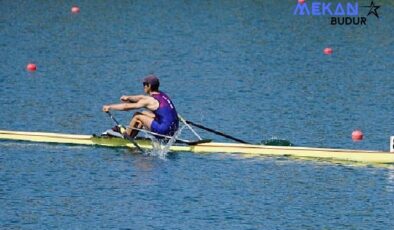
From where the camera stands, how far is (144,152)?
3306cm

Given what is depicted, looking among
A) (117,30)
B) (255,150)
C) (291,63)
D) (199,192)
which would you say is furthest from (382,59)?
(199,192)

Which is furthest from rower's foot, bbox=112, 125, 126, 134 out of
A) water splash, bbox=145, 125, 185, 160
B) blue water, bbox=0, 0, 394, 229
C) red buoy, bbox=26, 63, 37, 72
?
red buoy, bbox=26, 63, 37, 72

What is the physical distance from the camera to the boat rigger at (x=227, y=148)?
31812 mm

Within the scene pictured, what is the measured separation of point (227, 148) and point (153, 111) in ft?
6.17

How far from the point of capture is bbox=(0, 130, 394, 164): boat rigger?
104 feet

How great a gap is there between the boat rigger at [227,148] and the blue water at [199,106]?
275 mm

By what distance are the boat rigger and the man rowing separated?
43 cm

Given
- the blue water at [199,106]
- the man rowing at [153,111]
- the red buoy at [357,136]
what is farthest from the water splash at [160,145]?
the red buoy at [357,136]

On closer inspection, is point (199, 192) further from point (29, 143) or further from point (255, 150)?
point (29, 143)

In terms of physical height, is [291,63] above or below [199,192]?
above

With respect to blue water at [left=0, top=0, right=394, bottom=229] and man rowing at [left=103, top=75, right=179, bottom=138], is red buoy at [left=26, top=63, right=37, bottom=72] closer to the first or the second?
blue water at [left=0, top=0, right=394, bottom=229]

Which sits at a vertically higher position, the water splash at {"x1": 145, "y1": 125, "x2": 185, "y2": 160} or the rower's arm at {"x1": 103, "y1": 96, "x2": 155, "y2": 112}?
the rower's arm at {"x1": 103, "y1": 96, "x2": 155, "y2": 112}

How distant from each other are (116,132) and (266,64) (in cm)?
1516

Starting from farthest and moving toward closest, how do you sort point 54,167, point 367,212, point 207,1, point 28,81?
point 207,1, point 28,81, point 54,167, point 367,212
